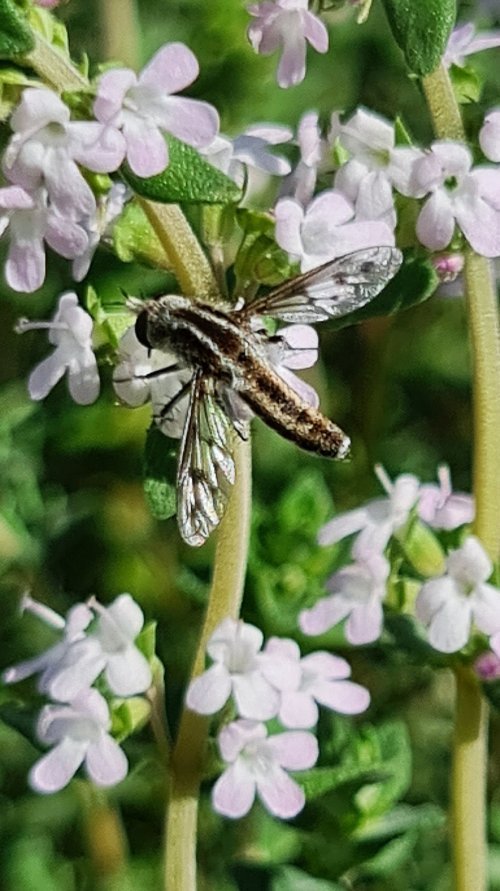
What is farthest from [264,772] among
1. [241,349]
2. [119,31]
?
[119,31]

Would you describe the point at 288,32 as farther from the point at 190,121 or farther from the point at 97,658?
the point at 97,658

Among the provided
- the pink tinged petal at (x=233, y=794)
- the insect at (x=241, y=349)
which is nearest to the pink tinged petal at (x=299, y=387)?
the insect at (x=241, y=349)

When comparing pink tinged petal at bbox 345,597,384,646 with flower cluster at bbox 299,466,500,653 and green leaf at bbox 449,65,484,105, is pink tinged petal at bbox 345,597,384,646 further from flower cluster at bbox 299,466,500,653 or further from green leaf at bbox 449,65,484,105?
green leaf at bbox 449,65,484,105

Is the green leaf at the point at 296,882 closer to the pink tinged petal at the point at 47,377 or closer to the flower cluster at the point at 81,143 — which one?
the pink tinged petal at the point at 47,377

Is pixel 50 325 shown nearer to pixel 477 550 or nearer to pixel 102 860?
pixel 477 550

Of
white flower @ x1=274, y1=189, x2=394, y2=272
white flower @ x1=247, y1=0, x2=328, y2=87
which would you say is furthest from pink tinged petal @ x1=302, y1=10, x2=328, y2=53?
white flower @ x1=274, y1=189, x2=394, y2=272

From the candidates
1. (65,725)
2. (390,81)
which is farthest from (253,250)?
(390,81)
